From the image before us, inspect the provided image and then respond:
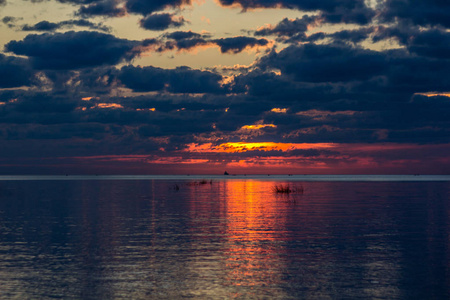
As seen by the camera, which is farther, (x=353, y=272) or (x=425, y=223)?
(x=425, y=223)

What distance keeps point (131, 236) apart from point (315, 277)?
60.0 ft

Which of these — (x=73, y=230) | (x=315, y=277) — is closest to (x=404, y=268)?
(x=315, y=277)

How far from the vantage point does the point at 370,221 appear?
5050cm

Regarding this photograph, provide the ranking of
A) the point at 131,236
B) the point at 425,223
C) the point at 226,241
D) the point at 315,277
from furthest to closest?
the point at 425,223
the point at 131,236
the point at 226,241
the point at 315,277

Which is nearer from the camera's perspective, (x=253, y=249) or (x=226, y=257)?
(x=226, y=257)

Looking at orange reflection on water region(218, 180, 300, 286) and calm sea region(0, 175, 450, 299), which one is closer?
calm sea region(0, 175, 450, 299)

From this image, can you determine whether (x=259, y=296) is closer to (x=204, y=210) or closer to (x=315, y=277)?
(x=315, y=277)

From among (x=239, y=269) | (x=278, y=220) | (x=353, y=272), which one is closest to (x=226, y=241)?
(x=239, y=269)

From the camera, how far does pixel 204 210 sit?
6406 centimetres

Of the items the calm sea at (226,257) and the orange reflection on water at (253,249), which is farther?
the orange reflection on water at (253,249)

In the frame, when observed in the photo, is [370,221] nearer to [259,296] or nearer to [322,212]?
[322,212]

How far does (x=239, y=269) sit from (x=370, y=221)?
87.0 feet

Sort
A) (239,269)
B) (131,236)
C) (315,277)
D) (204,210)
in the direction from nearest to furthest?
1. (315,277)
2. (239,269)
3. (131,236)
4. (204,210)

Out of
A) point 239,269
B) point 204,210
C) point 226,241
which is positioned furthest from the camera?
point 204,210
